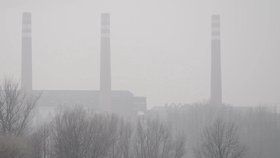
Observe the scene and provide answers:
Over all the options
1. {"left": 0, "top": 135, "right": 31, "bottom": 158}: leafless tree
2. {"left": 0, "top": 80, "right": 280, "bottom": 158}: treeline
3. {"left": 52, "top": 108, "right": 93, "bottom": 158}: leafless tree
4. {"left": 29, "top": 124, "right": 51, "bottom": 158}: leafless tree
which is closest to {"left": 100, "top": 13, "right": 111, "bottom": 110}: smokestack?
{"left": 0, "top": 80, "right": 280, "bottom": 158}: treeline

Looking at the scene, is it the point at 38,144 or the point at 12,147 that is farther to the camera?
the point at 38,144

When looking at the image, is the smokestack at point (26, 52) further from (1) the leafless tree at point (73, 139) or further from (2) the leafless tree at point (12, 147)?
(2) the leafless tree at point (12, 147)

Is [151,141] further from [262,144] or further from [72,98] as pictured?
[72,98]

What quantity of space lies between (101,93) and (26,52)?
6619 mm

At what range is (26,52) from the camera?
146ft

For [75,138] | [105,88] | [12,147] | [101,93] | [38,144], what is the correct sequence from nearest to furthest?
[12,147] → [75,138] → [38,144] → [105,88] → [101,93]

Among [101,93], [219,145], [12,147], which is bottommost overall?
[219,145]

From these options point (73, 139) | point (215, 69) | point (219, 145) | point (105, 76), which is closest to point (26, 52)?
point (105, 76)

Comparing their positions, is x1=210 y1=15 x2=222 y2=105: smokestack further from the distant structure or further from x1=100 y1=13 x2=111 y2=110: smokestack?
x1=100 y1=13 x2=111 y2=110: smokestack

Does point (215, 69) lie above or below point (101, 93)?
above

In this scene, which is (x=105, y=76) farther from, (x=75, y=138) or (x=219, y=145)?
(x=219, y=145)

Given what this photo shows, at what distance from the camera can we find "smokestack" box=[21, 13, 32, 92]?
4306cm

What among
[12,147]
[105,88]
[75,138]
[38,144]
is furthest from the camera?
[105,88]

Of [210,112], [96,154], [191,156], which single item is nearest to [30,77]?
[210,112]
